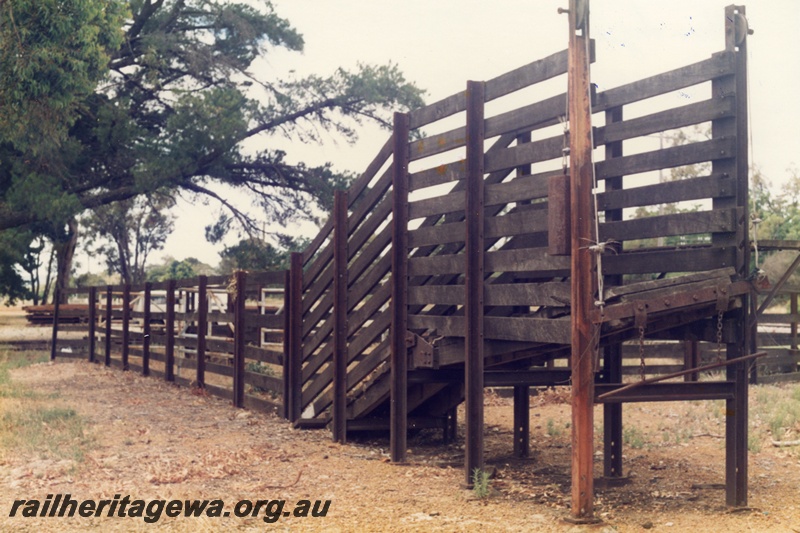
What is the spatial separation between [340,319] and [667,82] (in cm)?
457

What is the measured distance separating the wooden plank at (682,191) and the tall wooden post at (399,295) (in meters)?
2.47

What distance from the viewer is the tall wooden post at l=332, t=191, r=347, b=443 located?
9.31 meters

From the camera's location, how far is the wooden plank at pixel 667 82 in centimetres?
597

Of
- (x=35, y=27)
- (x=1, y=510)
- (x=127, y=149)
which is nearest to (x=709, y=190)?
(x=1, y=510)

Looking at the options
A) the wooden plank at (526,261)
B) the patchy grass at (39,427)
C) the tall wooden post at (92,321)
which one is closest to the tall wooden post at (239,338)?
the patchy grass at (39,427)

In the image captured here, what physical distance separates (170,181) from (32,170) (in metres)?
3.11

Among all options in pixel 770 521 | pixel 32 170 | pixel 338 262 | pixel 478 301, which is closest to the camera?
pixel 770 521

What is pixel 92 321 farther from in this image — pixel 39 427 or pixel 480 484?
pixel 480 484

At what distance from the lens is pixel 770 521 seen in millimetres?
5723

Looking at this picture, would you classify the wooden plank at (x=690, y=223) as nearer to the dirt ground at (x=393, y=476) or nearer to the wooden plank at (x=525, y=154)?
the wooden plank at (x=525, y=154)

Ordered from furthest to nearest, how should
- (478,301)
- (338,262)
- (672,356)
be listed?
(672,356)
(338,262)
(478,301)

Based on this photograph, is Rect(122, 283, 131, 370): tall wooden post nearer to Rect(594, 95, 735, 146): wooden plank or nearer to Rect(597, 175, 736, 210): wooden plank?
Rect(594, 95, 735, 146): wooden plank

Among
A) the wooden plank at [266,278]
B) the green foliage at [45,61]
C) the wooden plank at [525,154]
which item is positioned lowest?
the wooden plank at [266,278]

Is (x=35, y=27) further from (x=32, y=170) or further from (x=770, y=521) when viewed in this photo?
(x=770, y=521)
